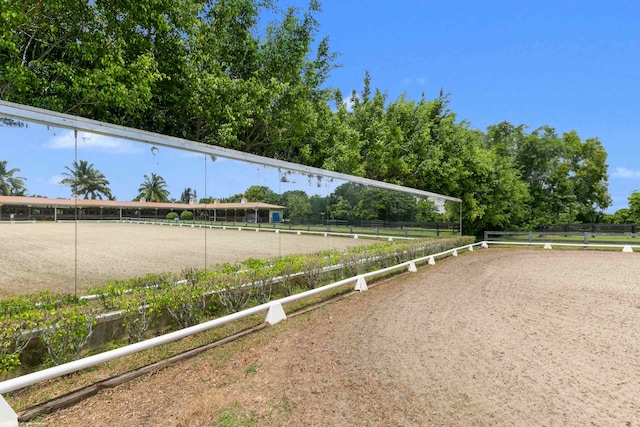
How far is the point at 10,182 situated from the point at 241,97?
32.6 feet

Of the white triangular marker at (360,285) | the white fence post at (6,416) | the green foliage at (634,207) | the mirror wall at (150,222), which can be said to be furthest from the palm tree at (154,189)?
the green foliage at (634,207)

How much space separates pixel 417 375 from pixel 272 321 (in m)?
2.37

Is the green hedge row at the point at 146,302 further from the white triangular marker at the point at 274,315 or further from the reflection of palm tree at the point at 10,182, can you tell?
the reflection of palm tree at the point at 10,182

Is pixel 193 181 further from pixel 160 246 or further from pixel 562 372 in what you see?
pixel 562 372

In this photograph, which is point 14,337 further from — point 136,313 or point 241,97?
point 241,97

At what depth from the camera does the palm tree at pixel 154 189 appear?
5.07 meters

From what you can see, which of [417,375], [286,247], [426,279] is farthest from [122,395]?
[426,279]

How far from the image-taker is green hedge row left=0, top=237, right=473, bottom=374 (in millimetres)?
3189

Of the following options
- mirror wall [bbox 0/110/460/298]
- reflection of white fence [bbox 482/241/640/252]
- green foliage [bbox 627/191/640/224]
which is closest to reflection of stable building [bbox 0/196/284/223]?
mirror wall [bbox 0/110/460/298]

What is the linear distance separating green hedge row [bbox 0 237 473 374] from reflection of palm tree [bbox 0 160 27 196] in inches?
47.1

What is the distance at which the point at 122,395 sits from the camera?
3080 mm

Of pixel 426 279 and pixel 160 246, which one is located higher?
pixel 160 246

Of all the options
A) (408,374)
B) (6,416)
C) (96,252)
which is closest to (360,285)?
(408,374)

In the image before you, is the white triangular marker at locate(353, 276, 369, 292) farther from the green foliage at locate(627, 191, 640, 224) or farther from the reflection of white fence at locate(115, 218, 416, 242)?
the green foliage at locate(627, 191, 640, 224)
